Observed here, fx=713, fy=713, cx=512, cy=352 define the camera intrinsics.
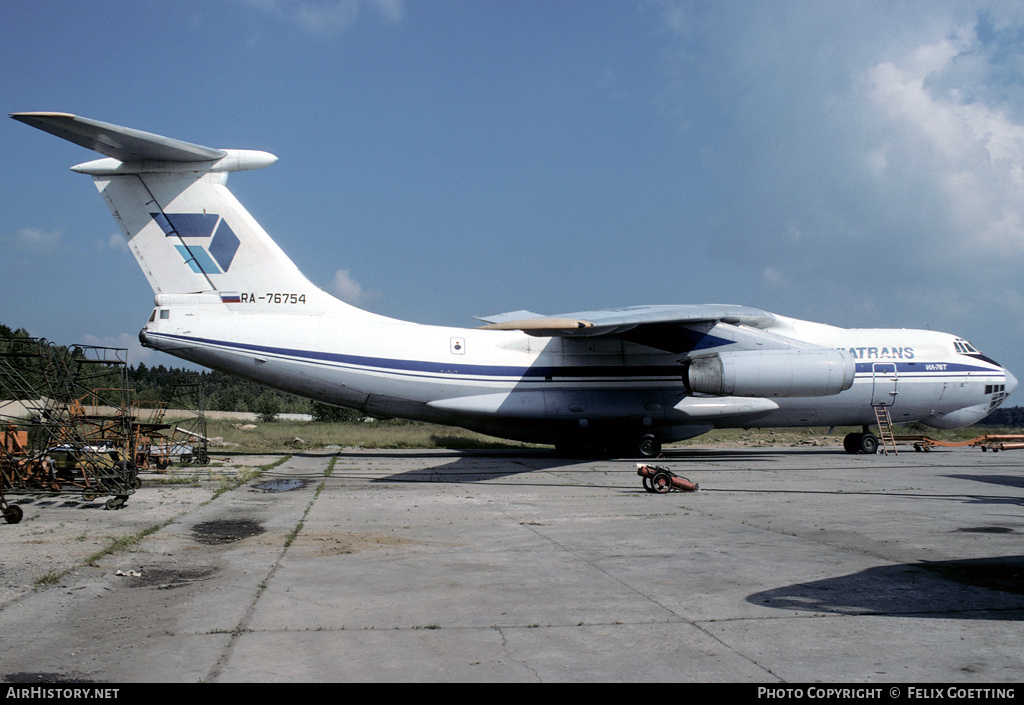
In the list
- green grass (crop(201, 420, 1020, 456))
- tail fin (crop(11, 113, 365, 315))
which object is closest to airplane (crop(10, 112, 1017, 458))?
tail fin (crop(11, 113, 365, 315))

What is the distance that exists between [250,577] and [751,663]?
12.3 ft

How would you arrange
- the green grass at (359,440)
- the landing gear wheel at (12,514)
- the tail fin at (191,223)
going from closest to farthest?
the landing gear wheel at (12,514), the tail fin at (191,223), the green grass at (359,440)

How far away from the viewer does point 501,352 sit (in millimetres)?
17281

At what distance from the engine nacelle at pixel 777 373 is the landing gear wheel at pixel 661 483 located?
4.83 m

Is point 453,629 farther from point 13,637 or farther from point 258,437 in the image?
point 258,437

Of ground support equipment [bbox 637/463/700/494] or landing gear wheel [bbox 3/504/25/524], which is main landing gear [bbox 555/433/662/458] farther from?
landing gear wheel [bbox 3/504/25/524]

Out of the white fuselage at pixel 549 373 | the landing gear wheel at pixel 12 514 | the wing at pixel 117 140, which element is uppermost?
the wing at pixel 117 140

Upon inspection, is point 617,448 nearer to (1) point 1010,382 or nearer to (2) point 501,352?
(2) point 501,352

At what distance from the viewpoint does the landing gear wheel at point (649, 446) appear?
17797mm

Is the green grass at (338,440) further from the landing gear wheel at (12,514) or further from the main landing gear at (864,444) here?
the landing gear wheel at (12,514)

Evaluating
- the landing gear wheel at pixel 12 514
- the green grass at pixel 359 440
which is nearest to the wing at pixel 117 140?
the landing gear wheel at pixel 12 514

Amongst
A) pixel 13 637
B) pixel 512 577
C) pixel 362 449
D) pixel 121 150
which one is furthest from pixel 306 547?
pixel 362 449

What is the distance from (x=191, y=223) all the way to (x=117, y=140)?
7.55 ft

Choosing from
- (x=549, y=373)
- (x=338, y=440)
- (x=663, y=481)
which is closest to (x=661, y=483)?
(x=663, y=481)
